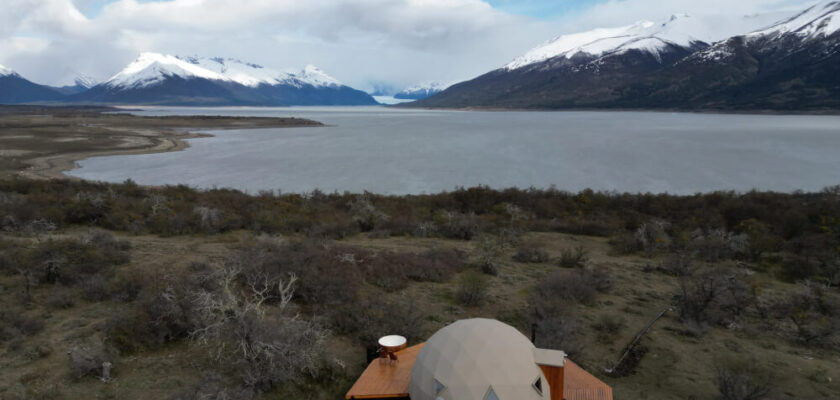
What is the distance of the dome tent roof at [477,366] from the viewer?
5.30 meters

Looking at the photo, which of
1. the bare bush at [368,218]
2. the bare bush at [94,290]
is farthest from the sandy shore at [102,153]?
the bare bush at [94,290]

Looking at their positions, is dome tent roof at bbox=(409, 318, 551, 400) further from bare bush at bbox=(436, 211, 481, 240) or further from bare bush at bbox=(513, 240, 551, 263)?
bare bush at bbox=(436, 211, 481, 240)

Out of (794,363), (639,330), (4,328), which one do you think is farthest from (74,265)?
(794,363)

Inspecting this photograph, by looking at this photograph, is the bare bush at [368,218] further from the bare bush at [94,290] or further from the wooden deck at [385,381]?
the wooden deck at [385,381]

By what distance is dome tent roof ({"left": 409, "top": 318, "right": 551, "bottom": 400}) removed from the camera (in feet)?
17.4

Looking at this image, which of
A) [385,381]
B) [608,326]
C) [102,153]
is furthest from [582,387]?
[102,153]

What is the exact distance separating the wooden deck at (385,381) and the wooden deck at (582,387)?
2.35 metres

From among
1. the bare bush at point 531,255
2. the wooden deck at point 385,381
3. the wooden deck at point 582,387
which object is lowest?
the bare bush at point 531,255

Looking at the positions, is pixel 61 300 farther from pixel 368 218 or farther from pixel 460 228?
pixel 460 228

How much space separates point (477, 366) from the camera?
5.42 meters

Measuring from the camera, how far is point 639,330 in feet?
30.5

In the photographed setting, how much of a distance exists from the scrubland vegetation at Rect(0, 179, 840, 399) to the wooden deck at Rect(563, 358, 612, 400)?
Answer: 85 centimetres

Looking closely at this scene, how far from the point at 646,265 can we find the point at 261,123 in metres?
99.9

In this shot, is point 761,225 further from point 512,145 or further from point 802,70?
point 802,70
